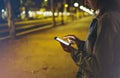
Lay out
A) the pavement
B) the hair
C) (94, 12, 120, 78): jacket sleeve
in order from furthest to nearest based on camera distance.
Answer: the pavement → the hair → (94, 12, 120, 78): jacket sleeve

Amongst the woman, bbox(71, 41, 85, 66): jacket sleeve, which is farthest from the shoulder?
bbox(71, 41, 85, 66): jacket sleeve

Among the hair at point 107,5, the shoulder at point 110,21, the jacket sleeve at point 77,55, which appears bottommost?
the jacket sleeve at point 77,55

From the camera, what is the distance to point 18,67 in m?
8.27

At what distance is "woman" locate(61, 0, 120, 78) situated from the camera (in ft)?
5.49

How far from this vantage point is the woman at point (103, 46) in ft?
5.49

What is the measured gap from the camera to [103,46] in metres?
1.66

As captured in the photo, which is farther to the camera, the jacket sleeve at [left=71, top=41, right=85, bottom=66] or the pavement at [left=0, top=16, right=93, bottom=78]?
the pavement at [left=0, top=16, right=93, bottom=78]

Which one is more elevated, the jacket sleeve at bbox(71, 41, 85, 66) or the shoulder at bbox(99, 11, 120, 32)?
the shoulder at bbox(99, 11, 120, 32)

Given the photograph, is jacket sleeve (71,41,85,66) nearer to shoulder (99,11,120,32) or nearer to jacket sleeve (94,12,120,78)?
jacket sleeve (94,12,120,78)

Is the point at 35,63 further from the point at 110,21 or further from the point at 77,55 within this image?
the point at 110,21

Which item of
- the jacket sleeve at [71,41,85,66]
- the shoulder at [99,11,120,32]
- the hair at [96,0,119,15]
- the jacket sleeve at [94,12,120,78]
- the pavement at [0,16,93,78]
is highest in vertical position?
the hair at [96,0,119,15]

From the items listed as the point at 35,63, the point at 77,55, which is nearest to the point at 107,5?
the point at 77,55

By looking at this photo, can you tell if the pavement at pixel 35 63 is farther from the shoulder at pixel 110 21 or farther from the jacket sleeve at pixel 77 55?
the shoulder at pixel 110 21

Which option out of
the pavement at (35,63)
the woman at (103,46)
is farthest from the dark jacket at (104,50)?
the pavement at (35,63)
